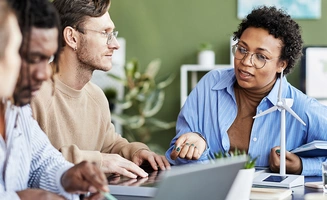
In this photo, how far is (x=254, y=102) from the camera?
2547 millimetres

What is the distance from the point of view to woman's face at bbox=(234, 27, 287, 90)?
2477 mm

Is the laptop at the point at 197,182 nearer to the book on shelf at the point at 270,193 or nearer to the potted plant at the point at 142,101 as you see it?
the book on shelf at the point at 270,193

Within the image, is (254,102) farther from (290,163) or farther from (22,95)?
(22,95)

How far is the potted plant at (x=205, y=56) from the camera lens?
559 centimetres

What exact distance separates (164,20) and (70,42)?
352 cm

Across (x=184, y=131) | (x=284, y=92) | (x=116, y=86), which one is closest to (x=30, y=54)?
(x=184, y=131)

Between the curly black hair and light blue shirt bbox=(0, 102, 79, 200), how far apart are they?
4.24ft

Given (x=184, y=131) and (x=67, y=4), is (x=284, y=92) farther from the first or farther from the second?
(x=67, y=4)

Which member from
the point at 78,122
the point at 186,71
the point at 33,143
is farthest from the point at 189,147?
the point at 186,71

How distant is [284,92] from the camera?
246cm

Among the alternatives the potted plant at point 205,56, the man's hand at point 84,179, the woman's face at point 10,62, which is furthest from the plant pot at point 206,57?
the woman's face at point 10,62

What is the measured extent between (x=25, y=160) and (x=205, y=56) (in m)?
4.25

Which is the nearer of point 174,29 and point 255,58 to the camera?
point 255,58

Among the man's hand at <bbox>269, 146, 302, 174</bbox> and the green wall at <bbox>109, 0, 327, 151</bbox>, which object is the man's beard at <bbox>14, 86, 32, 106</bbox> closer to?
the man's hand at <bbox>269, 146, 302, 174</bbox>
